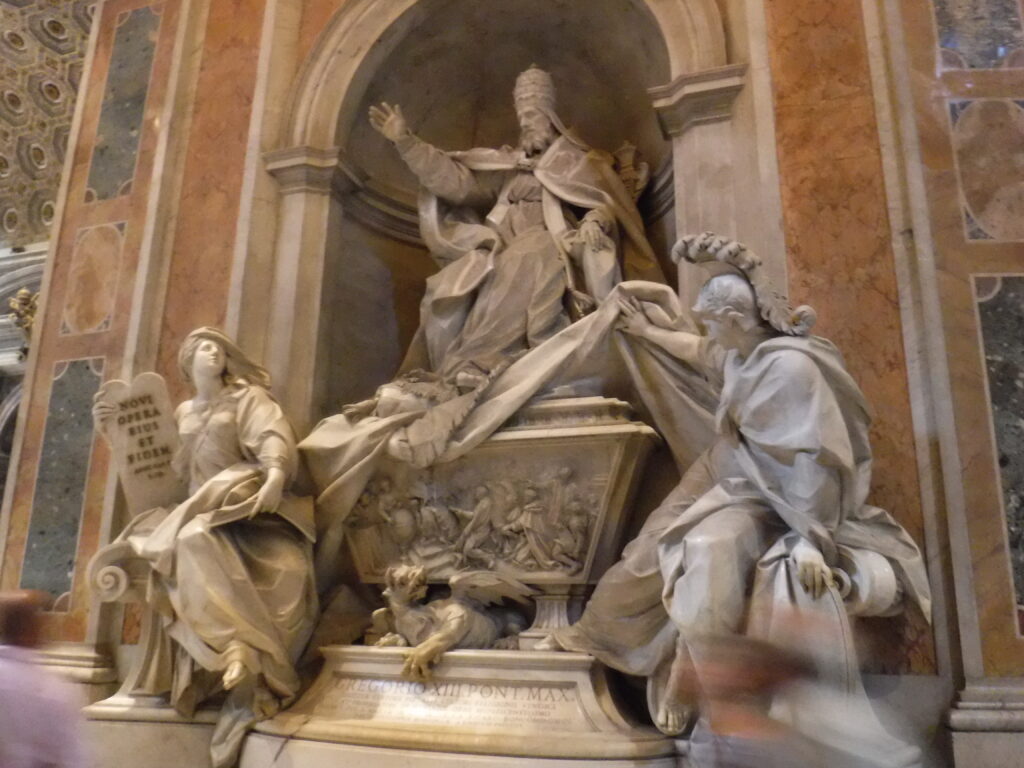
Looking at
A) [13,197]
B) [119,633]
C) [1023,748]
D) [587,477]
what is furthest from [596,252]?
[13,197]

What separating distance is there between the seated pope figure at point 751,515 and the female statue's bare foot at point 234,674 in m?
1.32

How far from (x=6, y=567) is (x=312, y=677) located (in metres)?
2.01

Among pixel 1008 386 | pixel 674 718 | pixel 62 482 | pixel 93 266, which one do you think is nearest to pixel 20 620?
pixel 674 718

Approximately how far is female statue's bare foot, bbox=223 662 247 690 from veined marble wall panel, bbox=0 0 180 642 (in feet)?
4.95

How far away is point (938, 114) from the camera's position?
3924mm

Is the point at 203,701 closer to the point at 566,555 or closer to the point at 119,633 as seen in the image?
the point at 119,633

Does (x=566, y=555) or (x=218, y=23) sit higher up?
(x=218, y=23)

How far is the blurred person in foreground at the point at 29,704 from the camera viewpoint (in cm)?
196

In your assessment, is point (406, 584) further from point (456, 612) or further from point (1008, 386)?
point (1008, 386)

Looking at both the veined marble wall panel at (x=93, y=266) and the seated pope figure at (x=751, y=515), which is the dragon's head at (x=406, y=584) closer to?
the seated pope figure at (x=751, y=515)

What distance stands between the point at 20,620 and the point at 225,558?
147 centimetres

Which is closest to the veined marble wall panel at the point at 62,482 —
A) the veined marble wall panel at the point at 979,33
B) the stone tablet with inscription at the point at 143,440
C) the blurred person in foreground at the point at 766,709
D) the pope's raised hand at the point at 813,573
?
the stone tablet with inscription at the point at 143,440

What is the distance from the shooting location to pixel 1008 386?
354 cm

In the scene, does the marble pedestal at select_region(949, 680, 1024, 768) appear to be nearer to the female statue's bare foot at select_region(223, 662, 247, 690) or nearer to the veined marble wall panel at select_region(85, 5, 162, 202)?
the female statue's bare foot at select_region(223, 662, 247, 690)
